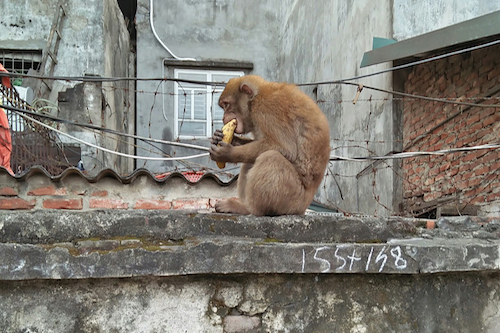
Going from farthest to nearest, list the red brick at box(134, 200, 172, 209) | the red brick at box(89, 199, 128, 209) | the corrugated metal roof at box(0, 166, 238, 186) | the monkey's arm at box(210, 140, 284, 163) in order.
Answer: the red brick at box(134, 200, 172, 209), the red brick at box(89, 199, 128, 209), the corrugated metal roof at box(0, 166, 238, 186), the monkey's arm at box(210, 140, 284, 163)

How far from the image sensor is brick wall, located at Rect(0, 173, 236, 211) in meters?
5.61

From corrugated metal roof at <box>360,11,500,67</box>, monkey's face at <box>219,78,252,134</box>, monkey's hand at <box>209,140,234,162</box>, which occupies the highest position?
corrugated metal roof at <box>360,11,500,67</box>

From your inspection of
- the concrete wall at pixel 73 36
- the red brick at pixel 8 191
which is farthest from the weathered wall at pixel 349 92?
the concrete wall at pixel 73 36

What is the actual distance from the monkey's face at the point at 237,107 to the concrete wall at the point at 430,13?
3.88 metres

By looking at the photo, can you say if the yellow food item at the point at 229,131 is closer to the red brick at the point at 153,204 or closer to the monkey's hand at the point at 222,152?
the monkey's hand at the point at 222,152

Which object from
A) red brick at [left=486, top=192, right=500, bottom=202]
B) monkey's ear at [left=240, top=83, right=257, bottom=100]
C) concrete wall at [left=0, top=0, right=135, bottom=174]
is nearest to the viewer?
monkey's ear at [left=240, top=83, right=257, bottom=100]

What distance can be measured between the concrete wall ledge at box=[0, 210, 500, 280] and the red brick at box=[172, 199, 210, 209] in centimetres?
371

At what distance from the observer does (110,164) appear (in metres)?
9.88

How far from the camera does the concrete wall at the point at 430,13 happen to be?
633cm

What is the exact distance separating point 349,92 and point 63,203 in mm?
5371

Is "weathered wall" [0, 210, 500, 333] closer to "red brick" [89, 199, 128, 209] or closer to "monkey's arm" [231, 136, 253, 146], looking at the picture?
"monkey's arm" [231, 136, 253, 146]

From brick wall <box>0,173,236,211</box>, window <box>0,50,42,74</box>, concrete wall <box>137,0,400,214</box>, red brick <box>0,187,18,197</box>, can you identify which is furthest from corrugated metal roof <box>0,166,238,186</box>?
window <box>0,50,42,74</box>

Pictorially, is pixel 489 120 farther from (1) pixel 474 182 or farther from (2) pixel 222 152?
(2) pixel 222 152

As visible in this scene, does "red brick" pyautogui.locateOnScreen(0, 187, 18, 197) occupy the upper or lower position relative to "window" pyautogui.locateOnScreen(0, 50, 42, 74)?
lower
